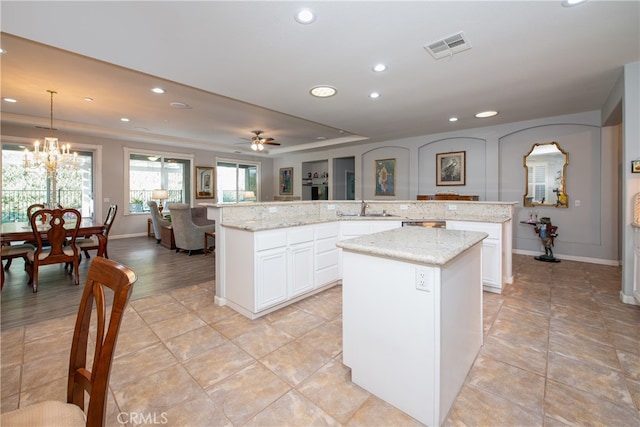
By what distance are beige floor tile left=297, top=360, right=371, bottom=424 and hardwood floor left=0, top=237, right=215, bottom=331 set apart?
251 cm

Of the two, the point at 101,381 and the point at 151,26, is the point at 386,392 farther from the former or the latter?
the point at 151,26

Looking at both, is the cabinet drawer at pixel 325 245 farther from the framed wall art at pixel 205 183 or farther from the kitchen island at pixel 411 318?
the framed wall art at pixel 205 183

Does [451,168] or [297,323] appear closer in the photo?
[297,323]

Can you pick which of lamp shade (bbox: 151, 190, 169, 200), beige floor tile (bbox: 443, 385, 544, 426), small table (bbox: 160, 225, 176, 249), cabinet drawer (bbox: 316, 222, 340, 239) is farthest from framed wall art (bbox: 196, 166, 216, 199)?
beige floor tile (bbox: 443, 385, 544, 426)

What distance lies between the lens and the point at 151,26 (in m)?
2.23

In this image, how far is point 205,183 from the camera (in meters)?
8.79

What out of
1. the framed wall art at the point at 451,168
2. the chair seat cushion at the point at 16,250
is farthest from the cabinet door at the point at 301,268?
the framed wall art at the point at 451,168

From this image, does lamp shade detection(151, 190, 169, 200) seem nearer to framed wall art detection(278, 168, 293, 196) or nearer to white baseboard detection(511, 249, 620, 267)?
framed wall art detection(278, 168, 293, 196)

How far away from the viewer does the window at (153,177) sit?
A: 7.47 m

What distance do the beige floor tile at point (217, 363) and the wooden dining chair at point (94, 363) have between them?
88cm

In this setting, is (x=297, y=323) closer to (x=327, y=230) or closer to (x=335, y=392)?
(x=335, y=392)

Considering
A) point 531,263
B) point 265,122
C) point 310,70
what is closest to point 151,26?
point 310,70
